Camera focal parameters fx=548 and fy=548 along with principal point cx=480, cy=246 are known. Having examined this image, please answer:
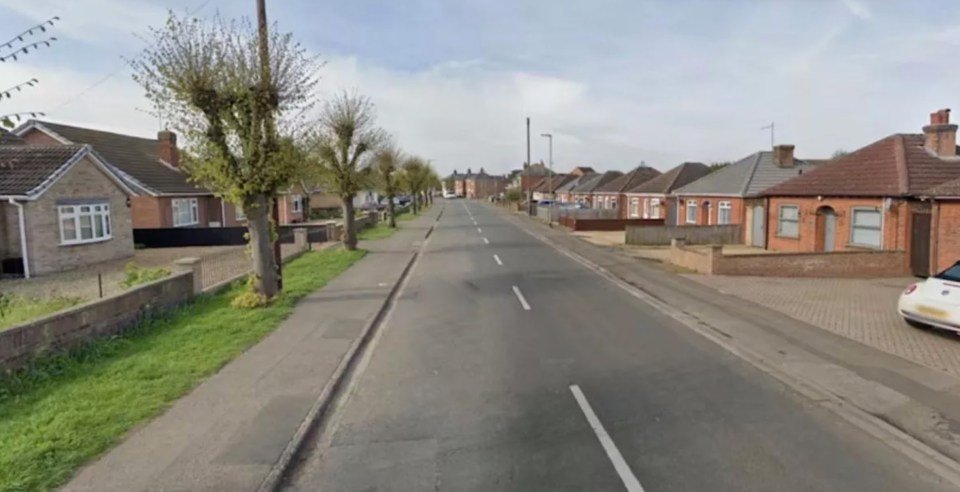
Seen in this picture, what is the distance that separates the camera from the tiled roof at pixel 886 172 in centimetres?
1733

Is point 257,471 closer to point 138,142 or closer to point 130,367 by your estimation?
point 130,367

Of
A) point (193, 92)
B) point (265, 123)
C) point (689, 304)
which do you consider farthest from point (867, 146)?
point (193, 92)

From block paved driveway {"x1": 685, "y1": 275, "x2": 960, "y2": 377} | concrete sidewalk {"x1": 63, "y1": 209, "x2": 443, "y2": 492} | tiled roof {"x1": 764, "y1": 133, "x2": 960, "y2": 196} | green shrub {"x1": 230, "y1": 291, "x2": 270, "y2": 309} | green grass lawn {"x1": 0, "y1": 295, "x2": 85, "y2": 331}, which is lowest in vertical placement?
block paved driveway {"x1": 685, "y1": 275, "x2": 960, "y2": 377}

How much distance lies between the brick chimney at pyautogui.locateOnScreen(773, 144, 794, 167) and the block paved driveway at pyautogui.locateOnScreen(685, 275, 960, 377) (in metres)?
14.8

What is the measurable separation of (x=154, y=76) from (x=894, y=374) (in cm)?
1265

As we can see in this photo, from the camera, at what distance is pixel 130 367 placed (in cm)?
705

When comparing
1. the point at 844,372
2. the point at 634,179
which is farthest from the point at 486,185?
the point at 844,372

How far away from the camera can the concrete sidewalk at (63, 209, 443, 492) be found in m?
4.33

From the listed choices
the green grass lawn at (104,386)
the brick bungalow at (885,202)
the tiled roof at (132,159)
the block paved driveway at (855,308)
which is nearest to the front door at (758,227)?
the brick bungalow at (885,202)

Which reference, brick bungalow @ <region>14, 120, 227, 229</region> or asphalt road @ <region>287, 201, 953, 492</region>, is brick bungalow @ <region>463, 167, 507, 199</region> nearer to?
brick bungalow @ <region>14, 120, 227, 229</region>

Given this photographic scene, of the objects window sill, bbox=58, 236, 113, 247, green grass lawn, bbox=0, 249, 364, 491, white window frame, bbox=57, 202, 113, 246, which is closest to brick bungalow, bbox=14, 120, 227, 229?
white window frame, bbox=57, 202, 113, 246

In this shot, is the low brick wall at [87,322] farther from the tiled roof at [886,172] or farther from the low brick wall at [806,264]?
the tiled roof at [886,172]

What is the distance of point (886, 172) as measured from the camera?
60.7ft

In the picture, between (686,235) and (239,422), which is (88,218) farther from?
(686,235)
